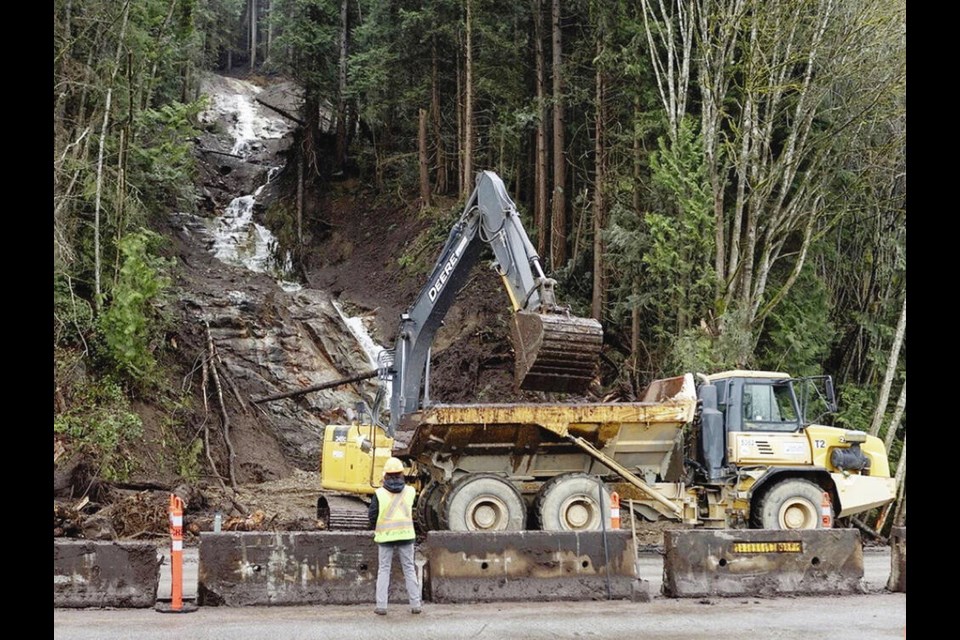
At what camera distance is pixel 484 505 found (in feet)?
46.6

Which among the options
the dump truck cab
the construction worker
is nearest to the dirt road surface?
the construction worker

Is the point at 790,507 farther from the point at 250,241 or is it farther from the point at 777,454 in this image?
the point at 250,241

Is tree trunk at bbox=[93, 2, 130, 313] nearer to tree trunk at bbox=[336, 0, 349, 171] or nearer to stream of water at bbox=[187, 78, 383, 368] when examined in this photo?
stream of water at bbox=[187, 78, 383, 368]

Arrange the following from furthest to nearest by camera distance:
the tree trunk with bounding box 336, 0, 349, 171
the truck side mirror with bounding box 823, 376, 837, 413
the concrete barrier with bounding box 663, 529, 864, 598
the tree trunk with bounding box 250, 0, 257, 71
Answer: the tree trunk with bounding box 250, 0, 257, 71
the tree trunk with bounding box 336, 0, 349, 171
the truck side mirror with bounding box 823, 376, 837, 413
the concrete barrier with bounding box 663, 529, 864, 598

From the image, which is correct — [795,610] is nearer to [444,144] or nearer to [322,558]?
[322,558]

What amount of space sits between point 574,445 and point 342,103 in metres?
31.3

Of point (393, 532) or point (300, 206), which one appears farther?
point (300, 206)

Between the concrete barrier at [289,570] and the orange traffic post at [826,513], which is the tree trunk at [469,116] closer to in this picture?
the orange traffic post at [826,513]

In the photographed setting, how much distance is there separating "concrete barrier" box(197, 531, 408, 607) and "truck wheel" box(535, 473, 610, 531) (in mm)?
3906

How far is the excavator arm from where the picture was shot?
13.6m

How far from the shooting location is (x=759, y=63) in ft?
77.0

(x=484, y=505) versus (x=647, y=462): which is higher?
(x=647, y=462)

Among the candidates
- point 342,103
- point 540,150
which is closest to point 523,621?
point 540,150

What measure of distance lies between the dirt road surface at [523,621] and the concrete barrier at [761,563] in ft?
1.05
